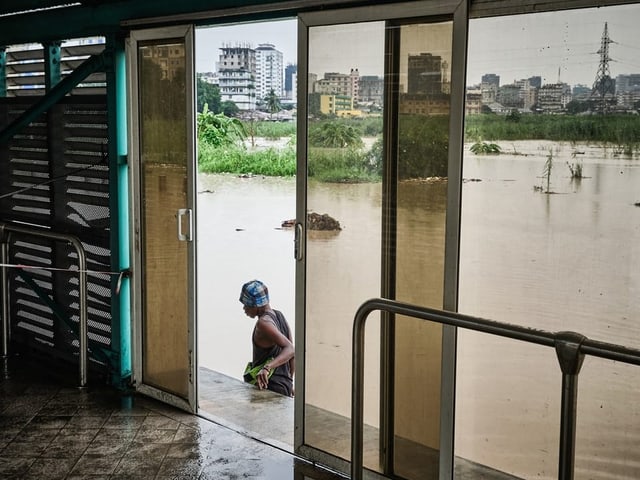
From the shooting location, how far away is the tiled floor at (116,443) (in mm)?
3861

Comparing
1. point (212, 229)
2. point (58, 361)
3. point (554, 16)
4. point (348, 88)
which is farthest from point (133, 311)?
point (212, 229)

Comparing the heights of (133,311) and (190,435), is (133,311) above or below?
above

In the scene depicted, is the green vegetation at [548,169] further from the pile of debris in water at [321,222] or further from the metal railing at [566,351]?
the pile of debris in water at [321,222]

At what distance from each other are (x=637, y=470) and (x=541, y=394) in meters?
0.41

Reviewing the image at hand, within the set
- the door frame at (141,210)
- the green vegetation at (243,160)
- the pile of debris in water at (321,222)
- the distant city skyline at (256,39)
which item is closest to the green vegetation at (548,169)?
the pile of debris in water at (321,222)

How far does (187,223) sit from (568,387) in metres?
2.51

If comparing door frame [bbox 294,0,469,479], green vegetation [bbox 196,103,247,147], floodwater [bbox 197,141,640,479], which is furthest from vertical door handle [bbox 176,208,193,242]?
green vegetation [bbox 196,103,247,147]

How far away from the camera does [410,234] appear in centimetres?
351

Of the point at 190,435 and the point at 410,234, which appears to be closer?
the point at 410,234

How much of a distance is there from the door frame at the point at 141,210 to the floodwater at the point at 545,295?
3.75ft

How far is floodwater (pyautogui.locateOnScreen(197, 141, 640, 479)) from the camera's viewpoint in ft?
9.44

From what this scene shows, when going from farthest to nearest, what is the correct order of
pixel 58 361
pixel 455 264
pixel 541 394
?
pixel 58 361
pixel 455 264
pixel 541 394

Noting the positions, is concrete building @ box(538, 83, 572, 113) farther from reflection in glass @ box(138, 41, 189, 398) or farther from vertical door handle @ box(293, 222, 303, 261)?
reflection in glass @ box(138, 41, 189, 398)

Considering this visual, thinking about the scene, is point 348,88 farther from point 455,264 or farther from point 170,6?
point 170,6
